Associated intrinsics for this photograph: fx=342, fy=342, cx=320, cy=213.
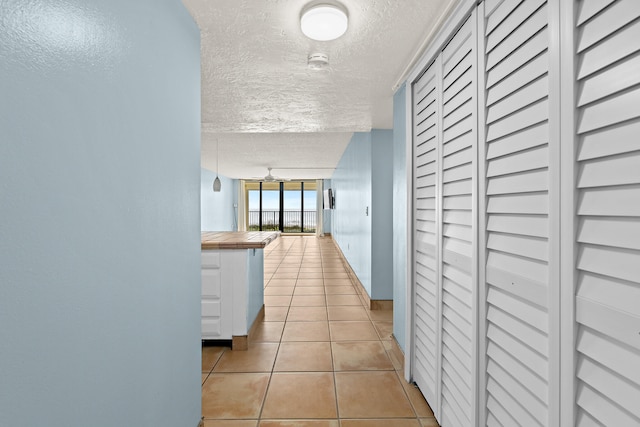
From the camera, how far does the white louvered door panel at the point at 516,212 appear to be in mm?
971

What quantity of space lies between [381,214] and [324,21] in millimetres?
2652

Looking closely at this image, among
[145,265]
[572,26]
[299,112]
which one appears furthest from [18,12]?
[299,112]

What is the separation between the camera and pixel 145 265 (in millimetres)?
1144

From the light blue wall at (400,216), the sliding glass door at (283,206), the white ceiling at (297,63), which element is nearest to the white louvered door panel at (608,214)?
the white ceiling at (297,63)

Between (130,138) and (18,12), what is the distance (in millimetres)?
434

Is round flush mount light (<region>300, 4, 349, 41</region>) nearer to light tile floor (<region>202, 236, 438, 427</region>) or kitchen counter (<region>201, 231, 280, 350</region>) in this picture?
kitchen counter (<region>201, 231, 280, 350</region>)

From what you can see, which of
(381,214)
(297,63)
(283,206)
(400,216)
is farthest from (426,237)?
(283,206)

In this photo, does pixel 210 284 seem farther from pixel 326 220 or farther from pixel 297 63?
pixel 326 220

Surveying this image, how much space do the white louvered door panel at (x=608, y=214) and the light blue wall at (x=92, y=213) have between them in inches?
47.0

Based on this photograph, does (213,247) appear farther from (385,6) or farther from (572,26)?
(572,26)

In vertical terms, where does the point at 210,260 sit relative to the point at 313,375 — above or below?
above

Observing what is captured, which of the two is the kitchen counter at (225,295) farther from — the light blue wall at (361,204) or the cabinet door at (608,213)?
the cabinet door at (608,213)

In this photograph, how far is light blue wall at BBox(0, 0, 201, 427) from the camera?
651mm

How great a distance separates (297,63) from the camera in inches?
82.7
